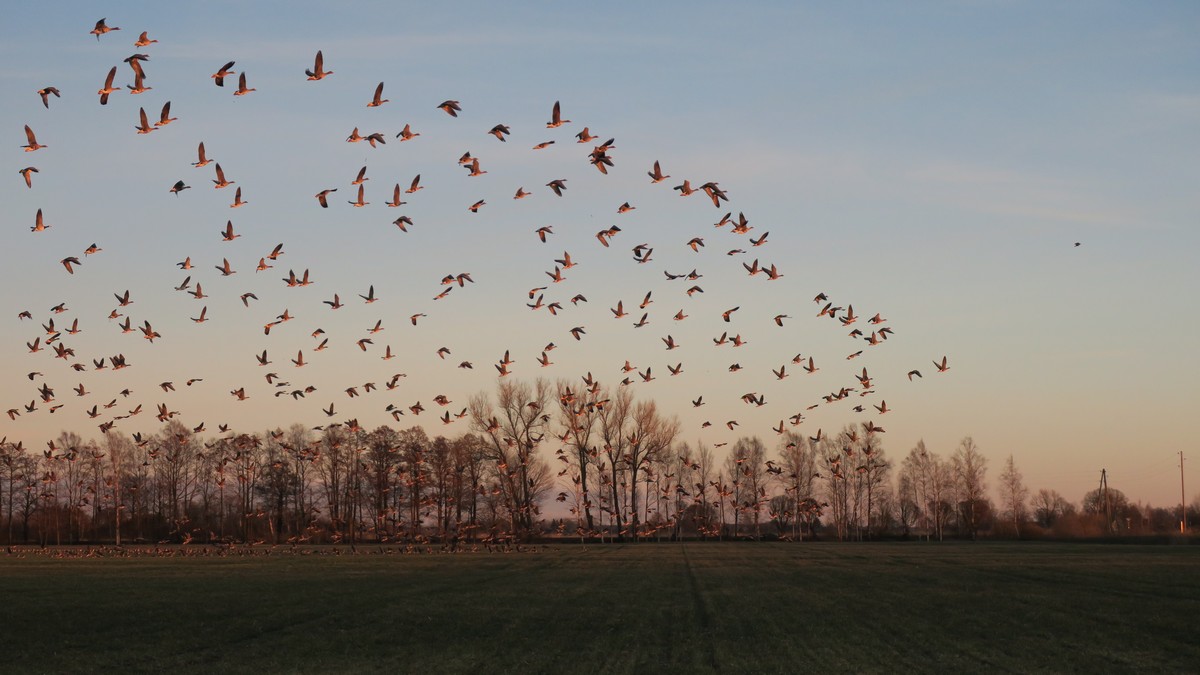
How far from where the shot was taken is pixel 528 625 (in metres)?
28.8

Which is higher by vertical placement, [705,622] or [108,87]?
[108,87]

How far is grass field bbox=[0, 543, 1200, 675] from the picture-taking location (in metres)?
22.0

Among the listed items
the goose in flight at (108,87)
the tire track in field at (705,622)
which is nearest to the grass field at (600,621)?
the tire track in field at (705,622)

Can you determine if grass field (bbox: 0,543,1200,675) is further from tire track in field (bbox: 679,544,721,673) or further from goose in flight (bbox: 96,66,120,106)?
goose in flight (bbox: 96,66,120,106)

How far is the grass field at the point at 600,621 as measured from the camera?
866 inches

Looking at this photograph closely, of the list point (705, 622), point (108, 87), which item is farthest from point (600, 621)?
point (108, 87)

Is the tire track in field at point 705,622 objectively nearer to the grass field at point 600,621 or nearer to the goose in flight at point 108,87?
the grass field at point 600,621

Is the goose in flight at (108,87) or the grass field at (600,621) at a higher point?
the goose in flight at (108,87)

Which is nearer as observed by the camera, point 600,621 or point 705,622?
point 705,622

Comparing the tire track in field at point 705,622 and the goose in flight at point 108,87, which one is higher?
the goose in flight at point 108,87

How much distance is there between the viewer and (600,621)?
97.4 feet

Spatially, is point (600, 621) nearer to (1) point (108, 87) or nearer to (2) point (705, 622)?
(2) point (705, 622)

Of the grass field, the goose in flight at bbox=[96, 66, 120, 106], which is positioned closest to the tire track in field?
the grass field

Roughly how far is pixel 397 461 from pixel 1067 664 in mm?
106907
